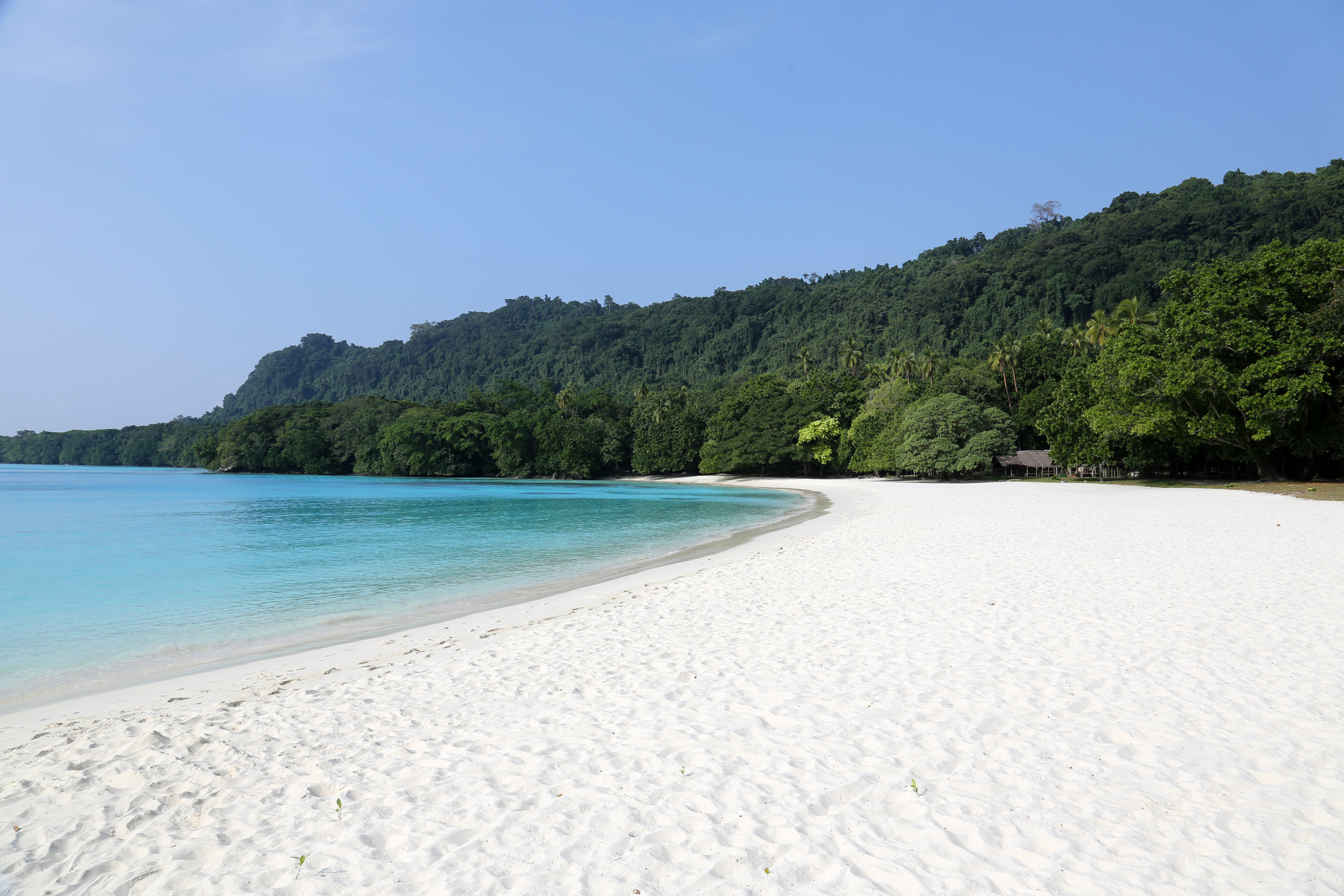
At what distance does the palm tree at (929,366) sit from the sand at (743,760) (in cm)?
6462

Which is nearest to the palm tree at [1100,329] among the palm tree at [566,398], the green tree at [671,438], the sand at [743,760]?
the green tree at [671,438]

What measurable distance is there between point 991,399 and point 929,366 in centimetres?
948

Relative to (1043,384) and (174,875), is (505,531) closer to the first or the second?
(174,875)

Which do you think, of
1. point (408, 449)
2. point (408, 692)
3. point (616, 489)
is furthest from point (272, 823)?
point (408, 449)

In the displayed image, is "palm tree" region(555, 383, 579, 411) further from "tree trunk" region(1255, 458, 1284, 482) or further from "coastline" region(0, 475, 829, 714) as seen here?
"coastline" region(0, 475, 829, 714)

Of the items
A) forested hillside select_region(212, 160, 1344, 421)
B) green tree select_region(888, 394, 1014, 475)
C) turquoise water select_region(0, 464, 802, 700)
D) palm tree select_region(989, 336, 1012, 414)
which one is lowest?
turquoise water select_region(0, 464, 802, 700)

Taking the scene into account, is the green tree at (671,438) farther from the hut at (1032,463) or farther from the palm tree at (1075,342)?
the palm tree at (1075,342)

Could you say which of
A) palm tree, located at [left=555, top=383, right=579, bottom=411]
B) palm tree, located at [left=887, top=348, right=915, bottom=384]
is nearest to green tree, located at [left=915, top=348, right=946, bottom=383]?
palm tree, located at [left=887, top=348, right=915, bottom=384]

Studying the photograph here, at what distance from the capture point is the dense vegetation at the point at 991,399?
30.2m

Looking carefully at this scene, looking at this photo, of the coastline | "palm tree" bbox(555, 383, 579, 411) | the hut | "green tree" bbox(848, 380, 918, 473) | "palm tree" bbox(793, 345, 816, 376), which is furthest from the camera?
"palm tree" bbox(555, 383, 579, 411)

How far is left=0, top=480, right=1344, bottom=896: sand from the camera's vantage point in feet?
10.9

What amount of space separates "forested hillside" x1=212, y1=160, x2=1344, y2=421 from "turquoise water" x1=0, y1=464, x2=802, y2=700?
197 feet

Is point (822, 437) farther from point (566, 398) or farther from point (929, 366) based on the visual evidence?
point (566, 398)

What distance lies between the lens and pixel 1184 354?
1240 inches
